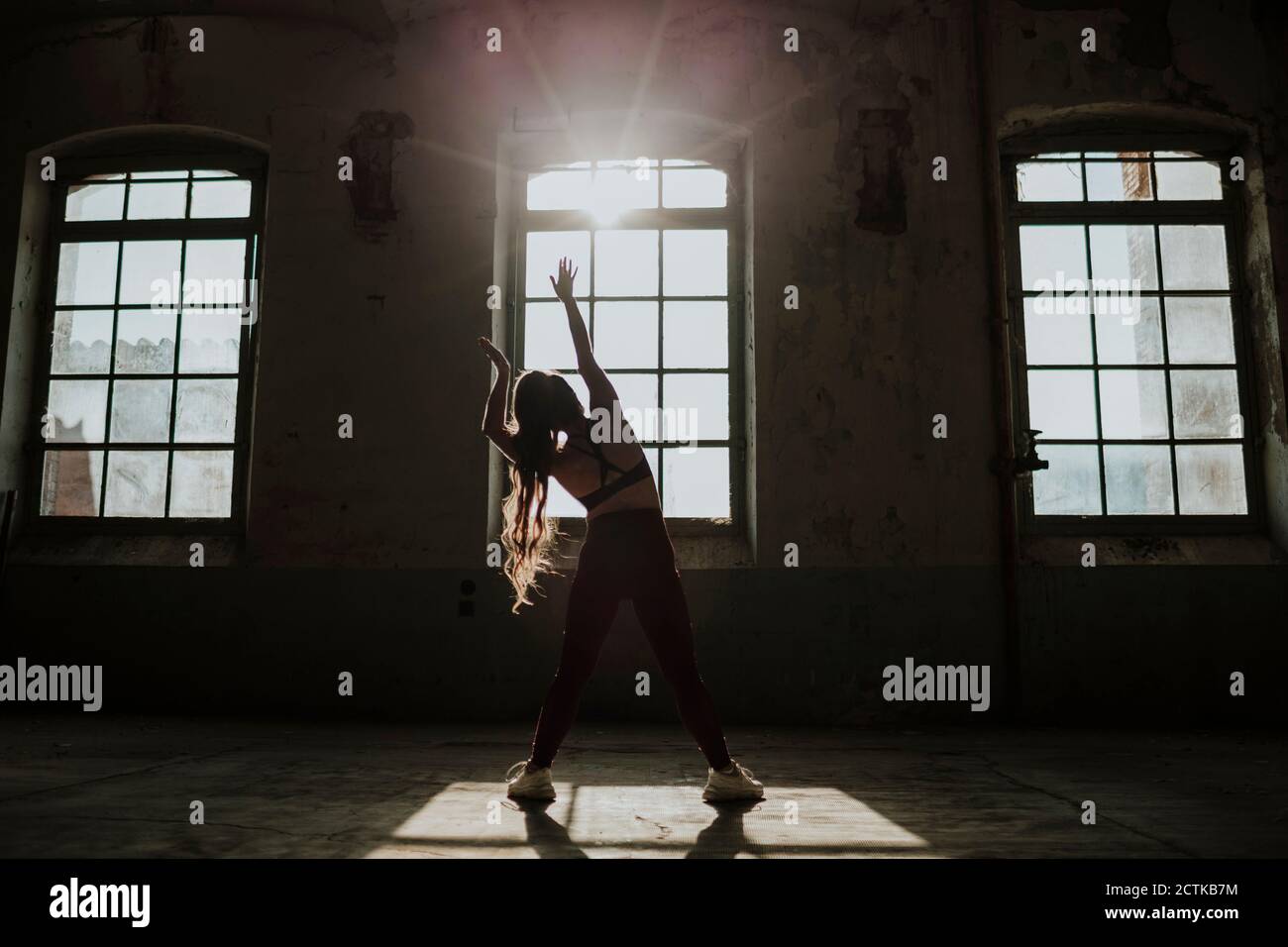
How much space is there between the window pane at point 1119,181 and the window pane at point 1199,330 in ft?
2.14

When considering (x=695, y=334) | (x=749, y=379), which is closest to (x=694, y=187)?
(x=695, y=334)

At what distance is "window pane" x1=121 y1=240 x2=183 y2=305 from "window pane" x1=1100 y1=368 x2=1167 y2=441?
551 cm

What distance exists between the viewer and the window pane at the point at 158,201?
5.42m

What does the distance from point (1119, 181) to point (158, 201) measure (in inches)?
228

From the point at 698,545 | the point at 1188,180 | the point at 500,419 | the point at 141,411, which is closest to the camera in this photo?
the point at 500,419

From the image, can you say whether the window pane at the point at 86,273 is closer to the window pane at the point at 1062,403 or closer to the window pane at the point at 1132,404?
the window pane at the point at 1062,403

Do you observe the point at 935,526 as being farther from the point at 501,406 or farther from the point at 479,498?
the point at 501,406

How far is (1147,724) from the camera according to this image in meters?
4.58

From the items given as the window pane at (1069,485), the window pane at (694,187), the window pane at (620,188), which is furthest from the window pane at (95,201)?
the window pane at (1069,485)

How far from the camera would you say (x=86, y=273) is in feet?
17.8

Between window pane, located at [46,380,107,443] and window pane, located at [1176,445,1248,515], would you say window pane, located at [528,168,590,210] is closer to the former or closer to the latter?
window pane, located at [46,380,107,443]

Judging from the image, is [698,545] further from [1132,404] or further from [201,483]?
[201,483]

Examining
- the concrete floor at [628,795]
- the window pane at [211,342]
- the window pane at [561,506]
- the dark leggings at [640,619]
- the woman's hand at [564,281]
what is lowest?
the concrete floor at [628,795]
